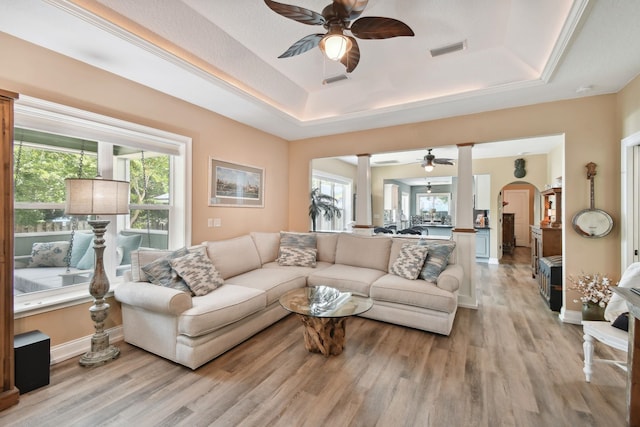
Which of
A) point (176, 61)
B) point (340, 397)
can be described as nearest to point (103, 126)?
point (176, 61)

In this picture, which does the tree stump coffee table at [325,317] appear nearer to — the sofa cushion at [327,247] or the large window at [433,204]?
the sofa cushion at [327,247]

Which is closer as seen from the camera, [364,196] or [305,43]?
[305,43]

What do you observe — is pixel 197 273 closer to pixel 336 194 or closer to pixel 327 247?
pixel 327 247

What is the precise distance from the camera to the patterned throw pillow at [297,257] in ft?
13.1

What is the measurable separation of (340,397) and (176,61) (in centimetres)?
312

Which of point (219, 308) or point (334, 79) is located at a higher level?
point (334, 79)

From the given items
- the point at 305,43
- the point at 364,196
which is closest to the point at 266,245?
the point at 364,196

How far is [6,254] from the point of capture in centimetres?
179

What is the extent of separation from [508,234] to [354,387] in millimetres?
8668

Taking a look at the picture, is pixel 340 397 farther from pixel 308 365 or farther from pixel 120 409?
pixel 120 409

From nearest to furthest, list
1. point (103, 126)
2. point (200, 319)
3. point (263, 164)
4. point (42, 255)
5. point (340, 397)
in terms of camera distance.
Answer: point (340, 397) → point (200, 319) → point (42, 255) → point (103, 126) → point (263, 164)

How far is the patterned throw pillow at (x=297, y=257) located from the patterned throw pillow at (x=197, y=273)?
119 centimetres

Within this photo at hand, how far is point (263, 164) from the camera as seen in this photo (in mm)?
4707

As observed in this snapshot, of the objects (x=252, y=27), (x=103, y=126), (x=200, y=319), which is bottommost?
(x=200, y=319)
